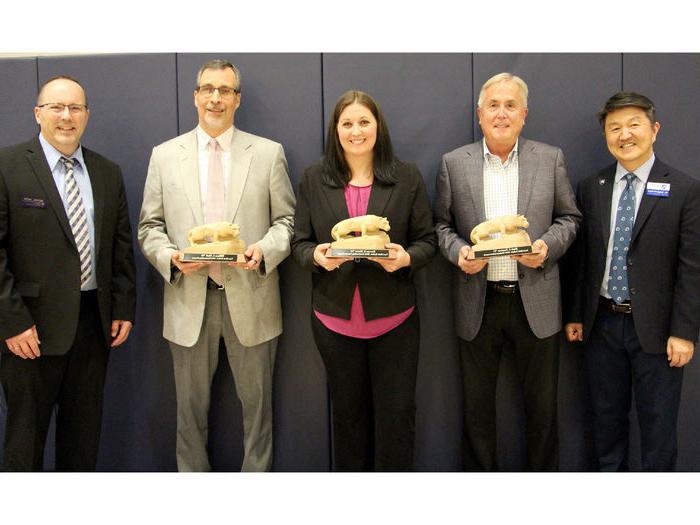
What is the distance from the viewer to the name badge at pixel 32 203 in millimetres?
2596

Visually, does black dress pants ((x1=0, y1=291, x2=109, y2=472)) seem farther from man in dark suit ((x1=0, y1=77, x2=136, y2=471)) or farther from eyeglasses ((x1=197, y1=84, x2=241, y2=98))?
eyeglasses ((x1=197, y1=84, x2=241, y2=98))

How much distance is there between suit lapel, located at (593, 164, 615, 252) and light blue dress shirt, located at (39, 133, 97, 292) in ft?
7.88

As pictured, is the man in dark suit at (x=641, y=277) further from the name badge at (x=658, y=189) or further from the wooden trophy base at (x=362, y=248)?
the wooden trophy base at (x=362, y=248)

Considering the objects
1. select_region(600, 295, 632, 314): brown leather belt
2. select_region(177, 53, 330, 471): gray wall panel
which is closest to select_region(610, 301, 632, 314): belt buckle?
select_region(600, 295, 632, 314): brown leather belt

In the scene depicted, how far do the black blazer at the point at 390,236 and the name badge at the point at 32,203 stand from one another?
112 centimetres

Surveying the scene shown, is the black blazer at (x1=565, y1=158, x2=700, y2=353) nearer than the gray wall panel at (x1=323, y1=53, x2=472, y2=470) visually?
Yes

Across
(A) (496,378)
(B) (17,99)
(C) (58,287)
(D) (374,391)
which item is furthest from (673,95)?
(B) (17,99)

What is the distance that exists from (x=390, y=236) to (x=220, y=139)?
3.31 ft

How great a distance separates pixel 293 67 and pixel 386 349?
1621 mm

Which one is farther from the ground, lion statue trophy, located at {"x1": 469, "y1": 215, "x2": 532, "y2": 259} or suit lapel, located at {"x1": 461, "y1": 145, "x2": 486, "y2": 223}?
suit lapel, located at {"x1": 461, "y1": 145, "x2": 486, "y2": 223}

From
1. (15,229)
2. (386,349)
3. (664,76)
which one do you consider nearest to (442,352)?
(386,349)

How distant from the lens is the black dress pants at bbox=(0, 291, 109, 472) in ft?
8.48

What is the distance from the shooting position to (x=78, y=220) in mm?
2705

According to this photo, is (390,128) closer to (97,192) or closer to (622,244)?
(622,244)
